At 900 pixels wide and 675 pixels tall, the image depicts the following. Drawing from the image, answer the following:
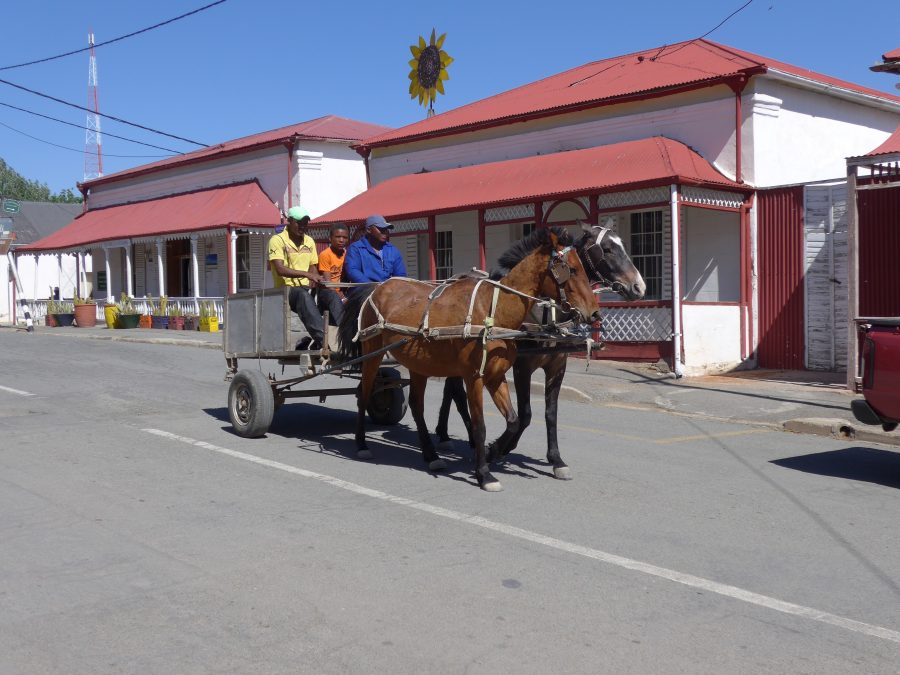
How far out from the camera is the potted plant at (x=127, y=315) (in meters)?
31.7

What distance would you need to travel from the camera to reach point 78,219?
40.3 meters

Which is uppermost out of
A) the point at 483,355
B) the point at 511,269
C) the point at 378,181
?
the point at 378,181

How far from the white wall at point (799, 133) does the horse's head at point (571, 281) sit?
459 inches

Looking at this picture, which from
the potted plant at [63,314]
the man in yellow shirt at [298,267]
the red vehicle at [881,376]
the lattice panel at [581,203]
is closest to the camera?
the red vehicle at [881,376]

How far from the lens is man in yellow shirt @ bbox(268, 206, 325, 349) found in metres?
9.22

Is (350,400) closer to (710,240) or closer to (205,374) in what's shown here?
(205,374)

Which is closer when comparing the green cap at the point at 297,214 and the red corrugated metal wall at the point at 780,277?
the green cap at the point at 297,214

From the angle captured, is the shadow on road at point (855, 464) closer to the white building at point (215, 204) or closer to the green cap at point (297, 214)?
the green cap at point (297, 214)

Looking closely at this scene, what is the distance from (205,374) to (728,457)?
982cm

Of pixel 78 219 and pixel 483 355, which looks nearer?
pixel 483 355

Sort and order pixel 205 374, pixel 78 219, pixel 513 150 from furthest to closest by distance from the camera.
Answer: pixel 78 219
pixel 513 150
pixel 205 374

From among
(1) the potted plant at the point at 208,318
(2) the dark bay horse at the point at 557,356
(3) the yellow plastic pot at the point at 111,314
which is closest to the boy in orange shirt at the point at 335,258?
(2) the dark bay horse at the point at 557,356

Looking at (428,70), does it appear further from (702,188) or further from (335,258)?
(335,258)

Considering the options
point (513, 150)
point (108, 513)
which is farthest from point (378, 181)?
point (108, 513)
